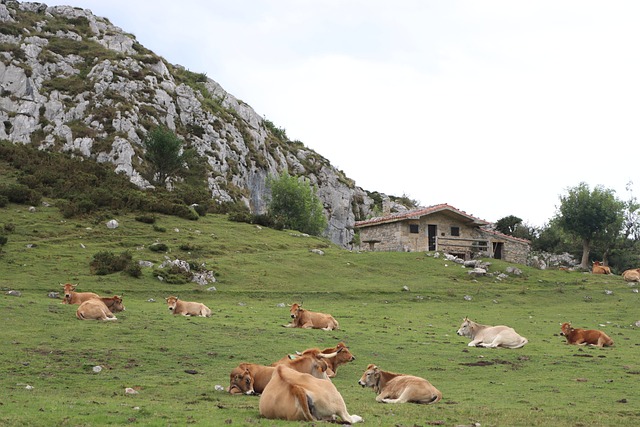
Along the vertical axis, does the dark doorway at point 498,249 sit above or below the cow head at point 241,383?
above

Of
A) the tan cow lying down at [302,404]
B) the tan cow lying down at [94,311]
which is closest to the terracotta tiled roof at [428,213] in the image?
the tan cow lying down at [94,311]

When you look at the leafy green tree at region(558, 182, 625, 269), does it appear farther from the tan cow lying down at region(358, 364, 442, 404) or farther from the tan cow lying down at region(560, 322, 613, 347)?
the tan cow lying down at region(358, 364, 442, 404)

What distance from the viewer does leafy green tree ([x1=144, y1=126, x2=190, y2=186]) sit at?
68.9m

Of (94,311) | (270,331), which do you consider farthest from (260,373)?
(94,311)

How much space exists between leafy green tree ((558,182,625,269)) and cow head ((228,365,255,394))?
5498 centimetres

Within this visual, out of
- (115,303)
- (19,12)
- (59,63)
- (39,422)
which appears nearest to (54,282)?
(115,303)

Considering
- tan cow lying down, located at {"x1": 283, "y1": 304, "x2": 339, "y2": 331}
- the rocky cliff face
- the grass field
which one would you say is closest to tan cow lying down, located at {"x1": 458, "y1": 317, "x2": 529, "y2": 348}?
the grass field

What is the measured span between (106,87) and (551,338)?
72851 millimetres

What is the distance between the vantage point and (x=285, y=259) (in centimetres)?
4594

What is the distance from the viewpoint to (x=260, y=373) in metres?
14.8

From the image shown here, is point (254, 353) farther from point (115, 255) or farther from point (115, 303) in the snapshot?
point (115, 255)

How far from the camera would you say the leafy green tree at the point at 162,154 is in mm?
68875

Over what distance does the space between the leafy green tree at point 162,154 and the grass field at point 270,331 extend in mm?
18157

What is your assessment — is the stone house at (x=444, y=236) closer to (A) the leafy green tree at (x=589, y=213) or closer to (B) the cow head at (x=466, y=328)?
(A) the leafy green tree at (x=589, y=213)
